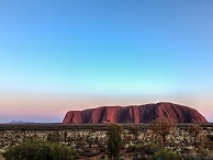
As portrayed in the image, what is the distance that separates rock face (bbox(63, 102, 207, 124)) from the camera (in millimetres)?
148500

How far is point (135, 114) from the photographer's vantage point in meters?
158

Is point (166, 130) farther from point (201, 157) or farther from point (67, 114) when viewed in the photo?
point (67, 114)

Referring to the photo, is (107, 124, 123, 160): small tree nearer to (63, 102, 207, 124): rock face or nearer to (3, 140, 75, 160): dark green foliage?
(3, 140, 75, 160): dark green foliage

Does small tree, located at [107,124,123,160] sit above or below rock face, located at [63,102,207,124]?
below

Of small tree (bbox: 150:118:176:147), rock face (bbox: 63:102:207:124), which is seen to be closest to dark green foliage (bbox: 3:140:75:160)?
small tree (bbox: 150:118:176:147)

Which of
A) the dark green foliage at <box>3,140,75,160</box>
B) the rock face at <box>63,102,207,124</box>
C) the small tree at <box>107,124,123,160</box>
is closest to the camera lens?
the dark green foliage at <box>3,140,75,160</box>

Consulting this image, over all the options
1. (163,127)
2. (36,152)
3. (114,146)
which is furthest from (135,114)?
(36,152)

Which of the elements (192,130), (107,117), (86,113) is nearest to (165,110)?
(107,117)

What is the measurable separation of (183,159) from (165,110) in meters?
132

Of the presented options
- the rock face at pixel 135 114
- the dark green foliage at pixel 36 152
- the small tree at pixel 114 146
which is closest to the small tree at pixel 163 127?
the small tree at pixel 114 146

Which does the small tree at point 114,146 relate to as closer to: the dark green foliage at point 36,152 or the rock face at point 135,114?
the dark green foliage at point 36,152

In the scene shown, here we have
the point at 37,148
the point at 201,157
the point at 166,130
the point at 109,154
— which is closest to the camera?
the point at 37,148

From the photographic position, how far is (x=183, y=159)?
21.4 meters

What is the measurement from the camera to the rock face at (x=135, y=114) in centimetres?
14850
